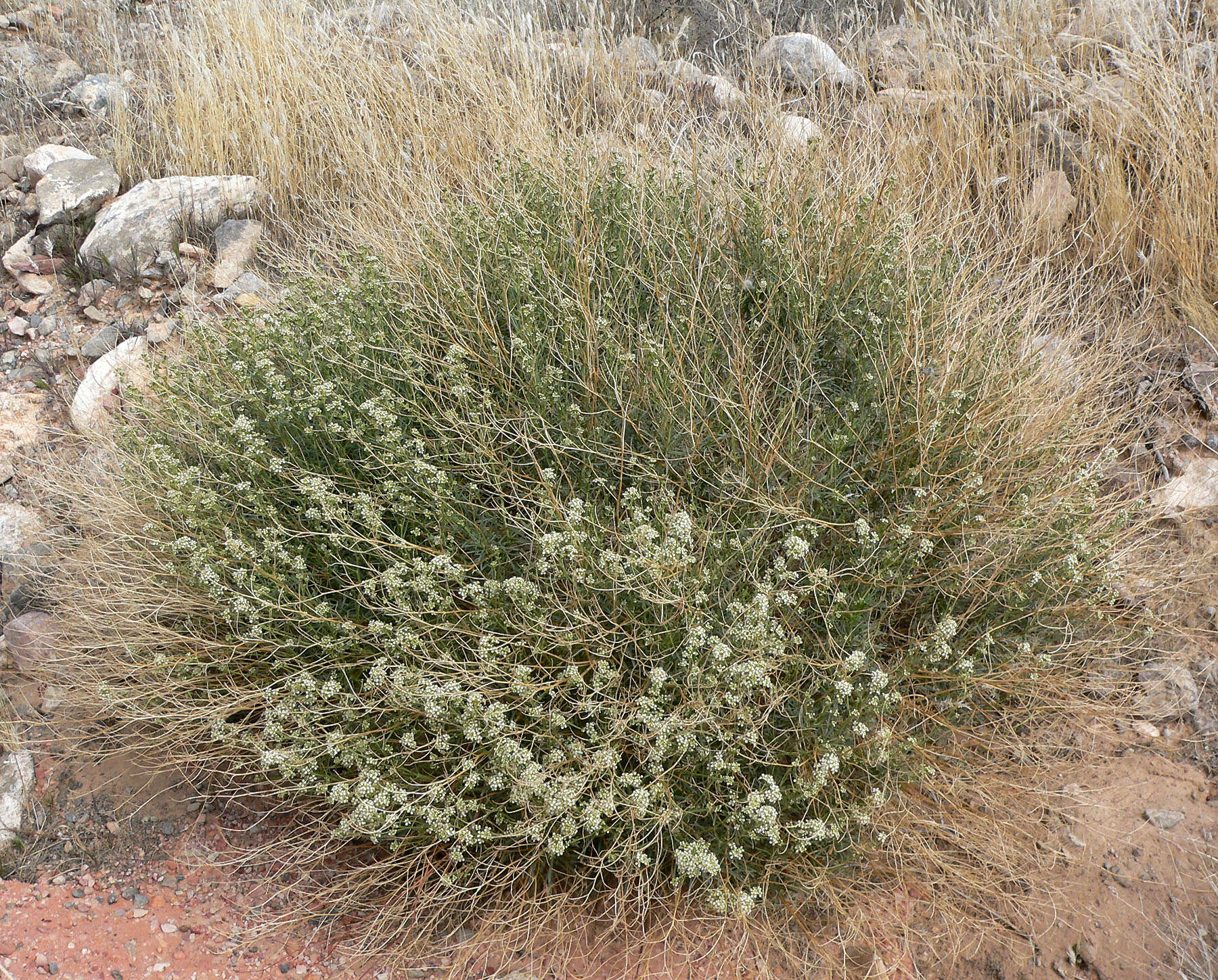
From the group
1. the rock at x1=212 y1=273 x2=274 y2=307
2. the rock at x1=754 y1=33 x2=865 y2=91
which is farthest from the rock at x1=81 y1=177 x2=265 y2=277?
the rock at x1=754 y1=33 x2=865 y2=91

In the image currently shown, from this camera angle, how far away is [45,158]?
18.4 feet

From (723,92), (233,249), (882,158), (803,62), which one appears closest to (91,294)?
(233,249)

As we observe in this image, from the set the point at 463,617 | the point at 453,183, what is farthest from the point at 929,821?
the point at 453,183

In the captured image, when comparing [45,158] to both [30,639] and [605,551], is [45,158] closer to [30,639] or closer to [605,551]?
[30,639]

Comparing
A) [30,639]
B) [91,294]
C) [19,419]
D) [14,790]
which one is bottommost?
[14,790]

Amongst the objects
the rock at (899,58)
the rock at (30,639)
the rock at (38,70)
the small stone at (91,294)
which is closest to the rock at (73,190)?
the small stone at (91,294)

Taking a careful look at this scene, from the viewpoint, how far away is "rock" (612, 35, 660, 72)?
5.72 m

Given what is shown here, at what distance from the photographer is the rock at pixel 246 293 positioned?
4.60 meters

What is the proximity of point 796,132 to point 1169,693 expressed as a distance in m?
3.23

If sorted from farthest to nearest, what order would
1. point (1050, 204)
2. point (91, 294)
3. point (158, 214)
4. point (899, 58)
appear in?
point (899, 58), point (158, 214), point (91, 294), point (1050, 204)

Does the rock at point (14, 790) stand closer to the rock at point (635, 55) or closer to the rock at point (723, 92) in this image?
the rock at point (723, 92)

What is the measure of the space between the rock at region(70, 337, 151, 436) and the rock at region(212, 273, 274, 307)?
1.51ft

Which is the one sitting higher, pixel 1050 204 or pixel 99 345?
pixel 1050 204

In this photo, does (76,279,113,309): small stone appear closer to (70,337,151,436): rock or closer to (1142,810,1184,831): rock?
(70,337,151,436): rock
